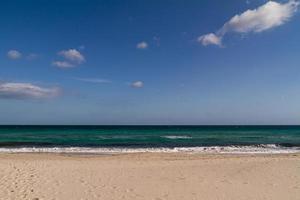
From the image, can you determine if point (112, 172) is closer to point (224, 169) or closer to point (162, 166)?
point (162, 166)

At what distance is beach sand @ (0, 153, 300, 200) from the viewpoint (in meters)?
7.33

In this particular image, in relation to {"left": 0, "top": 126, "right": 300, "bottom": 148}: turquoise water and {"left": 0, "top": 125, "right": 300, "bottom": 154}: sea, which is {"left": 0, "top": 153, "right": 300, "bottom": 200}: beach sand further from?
{"left": 0, "top": 126, "right": 300, "bottom": 148}: turquoise water

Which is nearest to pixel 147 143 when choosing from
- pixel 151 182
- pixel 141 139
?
pixel 141 139

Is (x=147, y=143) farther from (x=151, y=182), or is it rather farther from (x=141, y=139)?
(x=151, y=182)

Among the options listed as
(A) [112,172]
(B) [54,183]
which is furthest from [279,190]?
(B) [54,183]

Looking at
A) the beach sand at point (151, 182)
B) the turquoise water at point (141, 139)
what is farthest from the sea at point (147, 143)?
the beach sand at point (151, 182)

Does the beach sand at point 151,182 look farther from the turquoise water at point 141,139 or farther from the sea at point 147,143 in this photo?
the turquoise water at point 141,139

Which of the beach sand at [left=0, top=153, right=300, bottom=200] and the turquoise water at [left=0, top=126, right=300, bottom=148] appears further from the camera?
the turquoise water at [left=0, top=126, right=300, bottom=148]

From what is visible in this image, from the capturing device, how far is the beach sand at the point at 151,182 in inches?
289

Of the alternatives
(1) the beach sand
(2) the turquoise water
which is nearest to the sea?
(2) the turquoise water

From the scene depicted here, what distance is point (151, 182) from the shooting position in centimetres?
878

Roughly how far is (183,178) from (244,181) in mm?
1961

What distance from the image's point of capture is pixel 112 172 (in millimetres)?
10391

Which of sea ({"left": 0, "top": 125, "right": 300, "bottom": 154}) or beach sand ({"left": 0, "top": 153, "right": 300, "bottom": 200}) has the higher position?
beach sand ({"left": 0, "top": 153, "right": 300, "bottom": 200})
